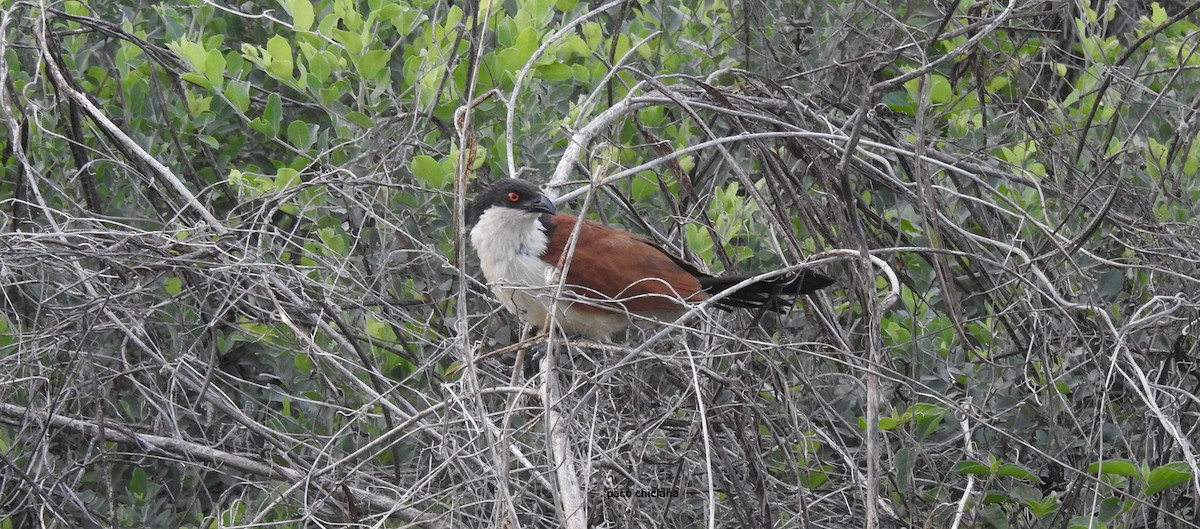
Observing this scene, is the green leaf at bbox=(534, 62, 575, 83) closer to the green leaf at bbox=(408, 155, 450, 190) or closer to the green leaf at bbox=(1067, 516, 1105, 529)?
the green leaf at bbox=(408, 155, 450, 190)

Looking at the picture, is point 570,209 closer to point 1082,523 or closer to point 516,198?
point 516,198

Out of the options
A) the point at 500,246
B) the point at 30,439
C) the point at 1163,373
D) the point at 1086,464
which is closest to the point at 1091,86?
the point at 1163,373

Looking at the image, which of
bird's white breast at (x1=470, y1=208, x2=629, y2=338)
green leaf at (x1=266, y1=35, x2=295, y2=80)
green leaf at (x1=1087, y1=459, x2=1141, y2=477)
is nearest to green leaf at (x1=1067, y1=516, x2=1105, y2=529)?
green leaf at (x1=1087, y1=459, x2=1141, y2=477)

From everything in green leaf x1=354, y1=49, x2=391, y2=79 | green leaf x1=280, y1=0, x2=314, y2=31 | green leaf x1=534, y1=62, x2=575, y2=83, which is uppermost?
green leaf x1=280, y1=0, x2=314, y2=31

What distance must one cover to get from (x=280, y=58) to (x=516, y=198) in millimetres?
900

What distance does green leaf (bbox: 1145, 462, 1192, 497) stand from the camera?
282cm

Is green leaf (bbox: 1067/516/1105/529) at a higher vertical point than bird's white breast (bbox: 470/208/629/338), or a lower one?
lower

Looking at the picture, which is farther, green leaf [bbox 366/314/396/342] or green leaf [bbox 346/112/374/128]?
green leaf [bbox 346/112/374/128]

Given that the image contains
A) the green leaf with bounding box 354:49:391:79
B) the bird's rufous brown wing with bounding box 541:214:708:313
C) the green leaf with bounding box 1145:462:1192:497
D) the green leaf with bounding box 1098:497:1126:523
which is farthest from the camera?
the bird's rufous brown wing with bounding box 541:214:708:313

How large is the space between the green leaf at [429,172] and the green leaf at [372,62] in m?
0.33

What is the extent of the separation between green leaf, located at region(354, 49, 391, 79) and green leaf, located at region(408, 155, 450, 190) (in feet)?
1.09

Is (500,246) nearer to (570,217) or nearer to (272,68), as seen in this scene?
(570,217)

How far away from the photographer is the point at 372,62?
3326mm

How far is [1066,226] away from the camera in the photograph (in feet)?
12.3
